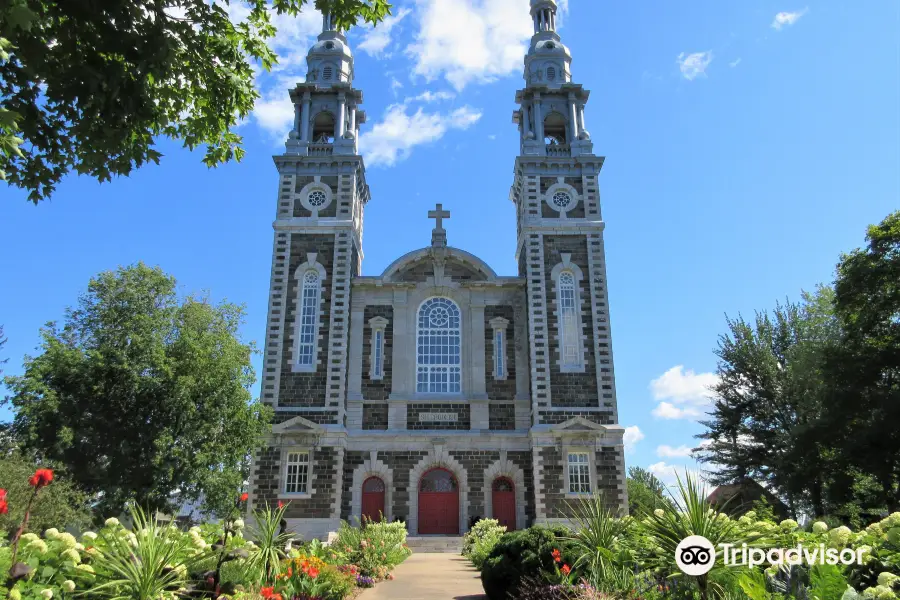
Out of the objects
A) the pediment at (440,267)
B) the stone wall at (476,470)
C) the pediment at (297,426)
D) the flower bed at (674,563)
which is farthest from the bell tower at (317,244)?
the flower bed at (674,563)

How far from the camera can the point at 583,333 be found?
31.2 meters

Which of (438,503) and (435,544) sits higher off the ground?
(438,503)

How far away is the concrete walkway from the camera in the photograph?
533 inches

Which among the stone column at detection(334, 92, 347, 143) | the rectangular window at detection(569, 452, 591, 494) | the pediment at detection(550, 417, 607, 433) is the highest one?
the stone column at detection(334, 92, 347, 143)

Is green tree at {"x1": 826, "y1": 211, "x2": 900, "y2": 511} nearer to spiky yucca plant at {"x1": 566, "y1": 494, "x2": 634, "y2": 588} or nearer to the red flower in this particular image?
spiky yucca plant at {"x1": 566, "y1": 494, "x2": 634, "y2": 588}

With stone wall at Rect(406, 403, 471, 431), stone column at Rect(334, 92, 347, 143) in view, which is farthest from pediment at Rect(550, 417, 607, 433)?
stone column at Rect(334, 92, 347, 143)

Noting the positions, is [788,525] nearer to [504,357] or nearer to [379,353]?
[504,357]

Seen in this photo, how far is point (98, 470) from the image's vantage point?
24.6 metres

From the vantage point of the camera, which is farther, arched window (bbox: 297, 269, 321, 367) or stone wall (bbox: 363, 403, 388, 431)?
arched window (bbox: 297, 269, 321, 367)

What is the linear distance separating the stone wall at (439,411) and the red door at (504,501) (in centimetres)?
284

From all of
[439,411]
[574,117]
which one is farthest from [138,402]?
[574,117]

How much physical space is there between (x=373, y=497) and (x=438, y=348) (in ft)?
23.6

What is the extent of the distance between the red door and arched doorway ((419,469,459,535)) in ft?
5.43

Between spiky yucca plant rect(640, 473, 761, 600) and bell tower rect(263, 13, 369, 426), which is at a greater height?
bell tower rect(263, 13, 369, 426)
